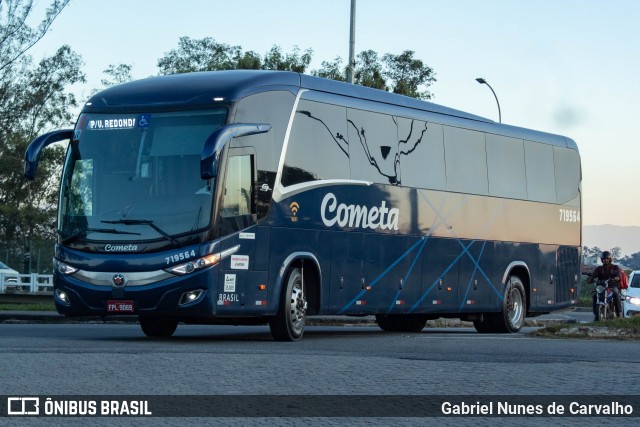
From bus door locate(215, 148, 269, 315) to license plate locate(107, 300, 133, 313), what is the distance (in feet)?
3.90

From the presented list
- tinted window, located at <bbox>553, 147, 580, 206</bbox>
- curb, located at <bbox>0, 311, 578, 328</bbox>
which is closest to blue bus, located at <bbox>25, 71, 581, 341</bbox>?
tinted window, located at <bbox>553, 147, 580, 206</bbox>

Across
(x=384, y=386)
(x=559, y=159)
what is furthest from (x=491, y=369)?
(x=559, y=159)

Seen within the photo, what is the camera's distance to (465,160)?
24.3m

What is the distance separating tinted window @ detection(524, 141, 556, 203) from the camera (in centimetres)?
2673

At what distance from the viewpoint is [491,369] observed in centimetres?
1349

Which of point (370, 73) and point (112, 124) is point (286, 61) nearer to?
point (370, 73)

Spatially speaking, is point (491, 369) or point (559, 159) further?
point (559, 159)

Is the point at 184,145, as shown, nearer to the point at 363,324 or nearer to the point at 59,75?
the point at 363,324

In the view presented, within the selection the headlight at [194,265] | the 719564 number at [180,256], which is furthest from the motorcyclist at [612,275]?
the 719564 number at [180,256]

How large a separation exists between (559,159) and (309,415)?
63.8ft

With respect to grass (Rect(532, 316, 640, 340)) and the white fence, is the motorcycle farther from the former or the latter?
the white fence

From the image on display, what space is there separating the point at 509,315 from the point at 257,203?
30.8 ft

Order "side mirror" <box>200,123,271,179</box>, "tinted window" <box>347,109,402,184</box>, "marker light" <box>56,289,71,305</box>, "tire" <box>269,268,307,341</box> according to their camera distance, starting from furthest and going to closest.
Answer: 1. "tinted window" <box>347,109,402,184</box>
2. "tire" <box>269,268,307,341</box>
3. "marker light" <box>56,289,71,305</box>
4. "side mirror" <box>200,123,271,179</box>

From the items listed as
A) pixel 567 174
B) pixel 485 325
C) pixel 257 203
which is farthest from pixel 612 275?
pixel 257 203
